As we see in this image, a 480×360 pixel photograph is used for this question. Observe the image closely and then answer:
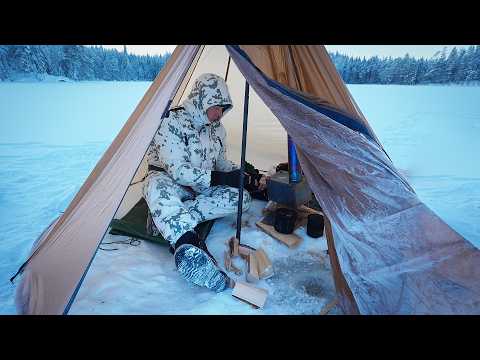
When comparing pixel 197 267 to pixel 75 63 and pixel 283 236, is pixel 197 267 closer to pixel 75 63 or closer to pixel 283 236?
pixel 283 236

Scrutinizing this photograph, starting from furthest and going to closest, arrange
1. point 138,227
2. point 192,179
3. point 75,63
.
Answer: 1. point 75,63
2. point 138,227
3. point 192,179

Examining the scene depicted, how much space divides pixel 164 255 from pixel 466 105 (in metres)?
6.24

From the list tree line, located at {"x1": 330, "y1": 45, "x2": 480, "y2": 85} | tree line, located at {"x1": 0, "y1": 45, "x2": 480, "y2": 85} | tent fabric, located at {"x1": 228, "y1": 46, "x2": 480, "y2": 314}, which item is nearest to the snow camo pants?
tent fabric, located at {"x1": 228, "y1": 46, "x2": 480, "y2": 314}

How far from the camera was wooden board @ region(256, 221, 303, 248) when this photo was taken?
1.96m

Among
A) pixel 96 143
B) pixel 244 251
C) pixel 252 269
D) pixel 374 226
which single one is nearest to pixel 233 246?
pixel 244 251

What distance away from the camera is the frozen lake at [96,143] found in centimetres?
236

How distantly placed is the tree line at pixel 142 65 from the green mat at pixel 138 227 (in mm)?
2515

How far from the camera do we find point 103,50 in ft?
17.1

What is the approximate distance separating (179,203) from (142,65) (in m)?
3.70

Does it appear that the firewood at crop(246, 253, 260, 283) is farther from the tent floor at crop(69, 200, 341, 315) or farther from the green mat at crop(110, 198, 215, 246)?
the green mat at crop(110, 198, 215, 246)

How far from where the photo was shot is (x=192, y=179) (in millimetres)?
1854

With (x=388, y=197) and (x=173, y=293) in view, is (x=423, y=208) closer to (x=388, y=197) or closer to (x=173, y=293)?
(x=388, y=197)

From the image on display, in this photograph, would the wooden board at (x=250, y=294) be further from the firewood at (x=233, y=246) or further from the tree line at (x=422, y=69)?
the tree line at (x=422, y=69)
